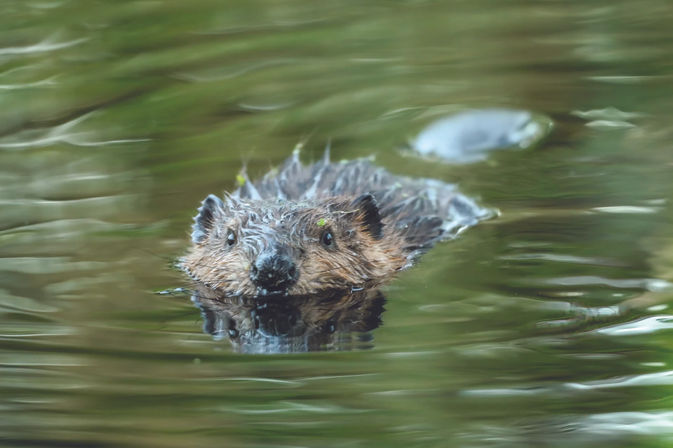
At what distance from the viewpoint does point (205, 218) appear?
6.73 m

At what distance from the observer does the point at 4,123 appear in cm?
938

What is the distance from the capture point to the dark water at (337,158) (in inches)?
176

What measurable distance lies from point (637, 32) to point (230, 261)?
215 inches

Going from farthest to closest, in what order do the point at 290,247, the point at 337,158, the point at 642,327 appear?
the point at 337,158, the point at 290,247, the point at 642,327

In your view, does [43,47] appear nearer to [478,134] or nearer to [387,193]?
[478,134]

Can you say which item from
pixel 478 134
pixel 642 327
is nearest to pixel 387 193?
pixel 478 134

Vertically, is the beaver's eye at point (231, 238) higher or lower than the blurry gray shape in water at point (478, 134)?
lower

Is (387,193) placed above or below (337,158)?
below

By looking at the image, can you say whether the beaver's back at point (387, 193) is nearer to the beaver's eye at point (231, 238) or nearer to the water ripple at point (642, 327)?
the beaver's eye at point (231, 238)

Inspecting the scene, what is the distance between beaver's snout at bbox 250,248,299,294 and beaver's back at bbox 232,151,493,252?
1.02 metres

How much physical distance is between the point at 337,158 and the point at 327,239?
2392 millimetres

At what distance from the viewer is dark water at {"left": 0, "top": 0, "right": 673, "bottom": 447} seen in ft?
14.7

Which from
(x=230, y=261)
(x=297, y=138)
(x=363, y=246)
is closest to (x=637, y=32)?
(x=297, y=138)

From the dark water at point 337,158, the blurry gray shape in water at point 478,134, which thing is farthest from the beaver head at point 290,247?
the blurry gray shape in water at point 478,134
